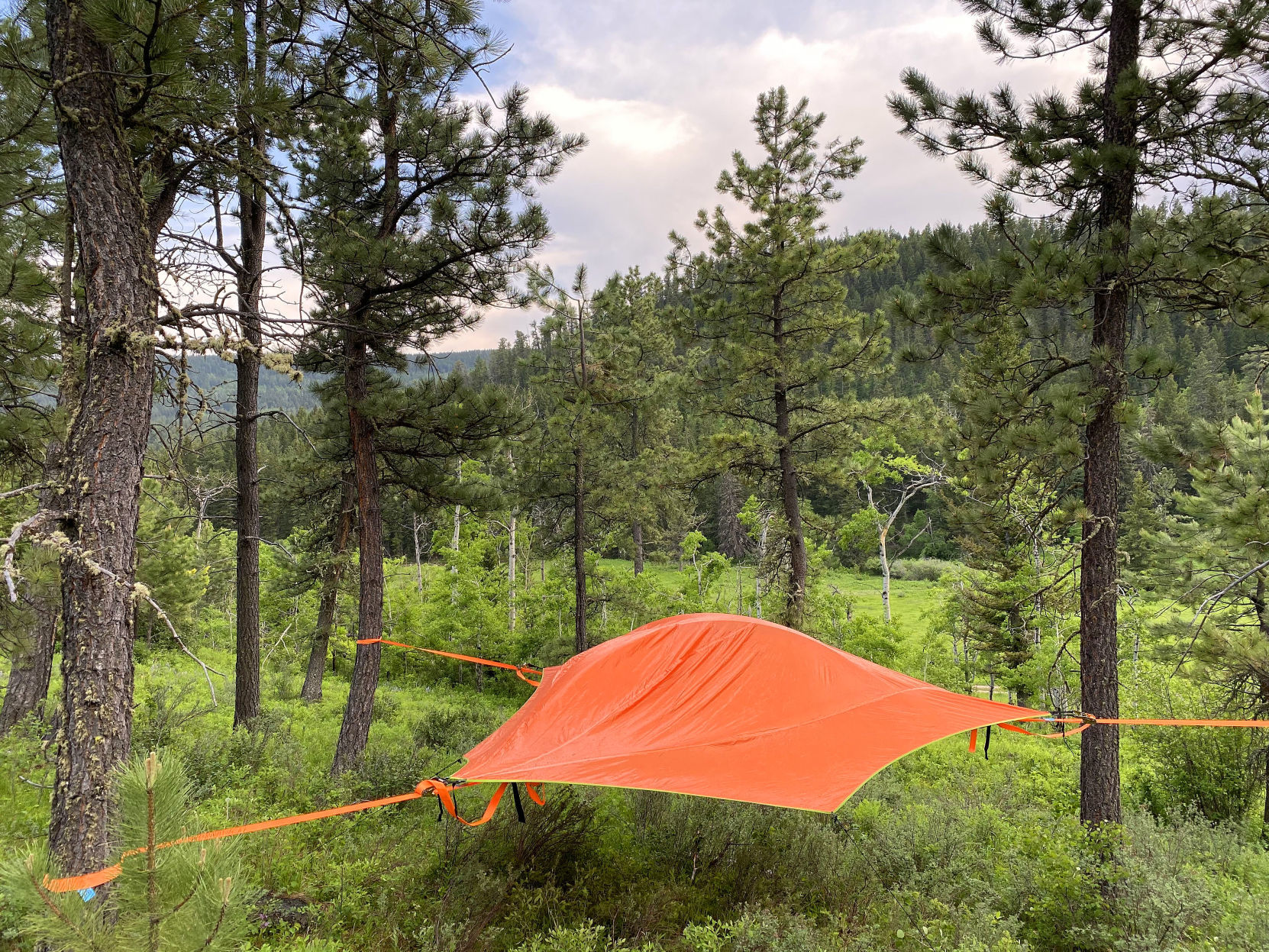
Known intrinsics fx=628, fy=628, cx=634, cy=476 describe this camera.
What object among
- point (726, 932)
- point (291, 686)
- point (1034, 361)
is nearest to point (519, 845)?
point (726, 932)

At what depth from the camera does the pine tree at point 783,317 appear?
11.5m

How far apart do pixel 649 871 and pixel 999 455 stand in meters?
5.00

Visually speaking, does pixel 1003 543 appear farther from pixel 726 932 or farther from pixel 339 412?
pixel 339 412

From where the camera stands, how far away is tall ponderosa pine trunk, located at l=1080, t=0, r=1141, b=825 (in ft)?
18.1

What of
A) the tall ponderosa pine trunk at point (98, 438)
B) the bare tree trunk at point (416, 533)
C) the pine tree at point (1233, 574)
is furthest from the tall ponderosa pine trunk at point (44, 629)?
the bare tree trunk at point (416, 533)

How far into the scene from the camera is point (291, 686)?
51.0 feet

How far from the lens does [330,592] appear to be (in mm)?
13062

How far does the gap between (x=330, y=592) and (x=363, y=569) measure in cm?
602

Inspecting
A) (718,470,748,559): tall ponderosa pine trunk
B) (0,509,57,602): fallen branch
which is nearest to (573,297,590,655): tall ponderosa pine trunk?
(0,509,57,602): fallen branch

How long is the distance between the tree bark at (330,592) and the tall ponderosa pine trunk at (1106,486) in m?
10.9

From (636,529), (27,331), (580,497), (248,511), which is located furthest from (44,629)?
(636,529)

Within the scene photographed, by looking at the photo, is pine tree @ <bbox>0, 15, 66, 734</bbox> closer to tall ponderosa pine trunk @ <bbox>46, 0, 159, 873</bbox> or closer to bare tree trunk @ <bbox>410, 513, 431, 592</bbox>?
tall ponderosa pine trunk @ <bbox>46, 0, 159, 873</bbox>

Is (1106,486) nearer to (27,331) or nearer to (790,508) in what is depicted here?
(790,508)

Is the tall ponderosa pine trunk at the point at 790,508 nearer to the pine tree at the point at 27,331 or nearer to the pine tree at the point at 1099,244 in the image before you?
the pine tree at the point at 1099,244
